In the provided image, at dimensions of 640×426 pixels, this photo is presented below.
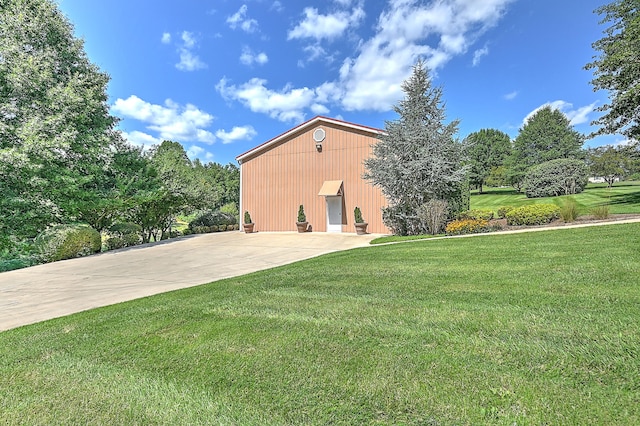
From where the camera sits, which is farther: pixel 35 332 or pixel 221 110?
pixel 221 110

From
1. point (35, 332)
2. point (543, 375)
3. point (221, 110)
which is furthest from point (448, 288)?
point (221, 110)

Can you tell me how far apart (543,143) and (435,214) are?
39047mm

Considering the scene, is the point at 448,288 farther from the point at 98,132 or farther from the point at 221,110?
the point at 221,110

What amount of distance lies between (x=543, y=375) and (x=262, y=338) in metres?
2.18

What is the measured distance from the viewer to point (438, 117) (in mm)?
14000

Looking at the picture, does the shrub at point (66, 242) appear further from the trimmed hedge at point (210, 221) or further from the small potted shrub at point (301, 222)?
the small potted shrub at point (301, 222)

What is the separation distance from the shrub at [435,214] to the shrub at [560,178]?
23.9 meters

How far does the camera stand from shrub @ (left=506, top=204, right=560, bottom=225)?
11.6 metres

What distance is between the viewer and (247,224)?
1898 cm

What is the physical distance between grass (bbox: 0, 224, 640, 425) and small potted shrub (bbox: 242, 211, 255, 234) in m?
14.4

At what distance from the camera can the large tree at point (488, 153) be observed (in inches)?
1756

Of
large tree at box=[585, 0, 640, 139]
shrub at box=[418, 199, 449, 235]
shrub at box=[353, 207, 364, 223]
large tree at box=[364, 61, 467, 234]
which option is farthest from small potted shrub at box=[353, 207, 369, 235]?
large tree at box=[585, 0, 640, 139]

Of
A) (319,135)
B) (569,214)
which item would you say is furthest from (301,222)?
(569,214)

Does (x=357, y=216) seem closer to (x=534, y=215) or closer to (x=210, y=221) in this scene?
(x=534, y=215)
